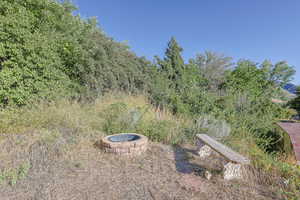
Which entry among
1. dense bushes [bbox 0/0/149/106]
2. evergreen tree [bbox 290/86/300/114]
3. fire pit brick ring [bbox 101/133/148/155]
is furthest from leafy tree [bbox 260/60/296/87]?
fire pit brick ring [bbox 101/133/148/155]

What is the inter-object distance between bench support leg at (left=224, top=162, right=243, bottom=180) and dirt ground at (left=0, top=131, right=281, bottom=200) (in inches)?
3.2

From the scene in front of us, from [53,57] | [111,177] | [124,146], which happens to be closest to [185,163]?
[124,146]

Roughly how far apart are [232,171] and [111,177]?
1.67 m

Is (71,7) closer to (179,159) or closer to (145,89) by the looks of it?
(145,89)

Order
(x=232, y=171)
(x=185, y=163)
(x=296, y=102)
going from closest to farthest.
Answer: (x=232, y=171), (x=185, y=163), (x=296, y=102)

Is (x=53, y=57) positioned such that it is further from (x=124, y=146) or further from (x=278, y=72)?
(x=278, y=72)

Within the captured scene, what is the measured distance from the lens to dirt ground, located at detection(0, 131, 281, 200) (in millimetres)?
1528

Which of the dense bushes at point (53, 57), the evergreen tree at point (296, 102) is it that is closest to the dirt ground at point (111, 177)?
the dense bushes at point (53, 57)

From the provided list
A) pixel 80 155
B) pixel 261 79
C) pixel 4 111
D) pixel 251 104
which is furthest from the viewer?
pixel 261 79

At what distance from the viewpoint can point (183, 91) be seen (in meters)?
5.06

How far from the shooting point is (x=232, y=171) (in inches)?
72.1

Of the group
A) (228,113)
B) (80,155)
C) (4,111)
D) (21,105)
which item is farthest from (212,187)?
(21,105)

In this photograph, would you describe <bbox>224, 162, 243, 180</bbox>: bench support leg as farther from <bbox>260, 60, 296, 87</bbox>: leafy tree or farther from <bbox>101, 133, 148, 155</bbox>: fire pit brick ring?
<bbox>260, 60, 296, 87</bbox>: leafy tree

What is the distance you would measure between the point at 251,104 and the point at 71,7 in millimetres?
7612
